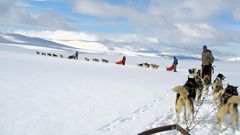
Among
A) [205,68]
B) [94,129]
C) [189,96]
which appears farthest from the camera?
[205,68]

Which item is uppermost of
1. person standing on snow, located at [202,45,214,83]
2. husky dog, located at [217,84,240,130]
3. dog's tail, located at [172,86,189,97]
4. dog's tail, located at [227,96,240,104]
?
person standing on snow, located at [202,45,214,83]

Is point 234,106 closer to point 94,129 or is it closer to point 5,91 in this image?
point 94,129

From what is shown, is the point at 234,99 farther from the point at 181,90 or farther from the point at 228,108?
the point at 181,90

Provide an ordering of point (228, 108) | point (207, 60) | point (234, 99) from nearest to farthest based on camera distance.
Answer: point (234, 99) → point (228, 108) → point (207, 60)

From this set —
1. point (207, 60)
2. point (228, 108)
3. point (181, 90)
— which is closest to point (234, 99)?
point (228, 108)

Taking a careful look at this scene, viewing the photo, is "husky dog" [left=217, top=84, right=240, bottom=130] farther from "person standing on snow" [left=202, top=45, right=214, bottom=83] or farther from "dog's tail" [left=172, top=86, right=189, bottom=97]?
"person standing on snow" [left=202, top=45, right=214, bottom=83]

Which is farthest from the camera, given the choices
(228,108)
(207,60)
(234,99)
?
(207,60)

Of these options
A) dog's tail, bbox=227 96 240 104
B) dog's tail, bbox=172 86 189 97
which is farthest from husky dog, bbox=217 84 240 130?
dog's tail, bbox=172 86 189 97

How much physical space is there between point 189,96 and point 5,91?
4.17 meters

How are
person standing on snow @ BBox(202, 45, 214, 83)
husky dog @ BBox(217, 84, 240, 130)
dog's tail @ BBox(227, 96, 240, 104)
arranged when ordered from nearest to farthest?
dog's tail @ BBox(227, 96, 240, 104)
husky dog @ BBox(217, 84, 240, 130)
person standing on snow @ BBox(202, 45, 214, 83)

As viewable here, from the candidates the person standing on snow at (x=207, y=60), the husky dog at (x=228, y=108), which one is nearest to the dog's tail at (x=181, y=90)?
the husky dog at (x=228, y=108)

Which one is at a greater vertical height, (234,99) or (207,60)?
(207,60)

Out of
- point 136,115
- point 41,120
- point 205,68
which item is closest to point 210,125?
point 136,115

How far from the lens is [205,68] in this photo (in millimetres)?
10828
